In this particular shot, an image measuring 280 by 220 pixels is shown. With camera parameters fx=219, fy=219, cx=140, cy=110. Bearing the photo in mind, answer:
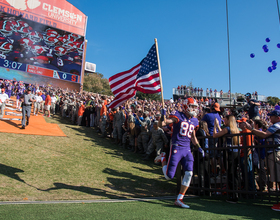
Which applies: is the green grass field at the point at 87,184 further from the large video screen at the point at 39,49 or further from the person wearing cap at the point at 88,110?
the large video screen at the point at 39,49

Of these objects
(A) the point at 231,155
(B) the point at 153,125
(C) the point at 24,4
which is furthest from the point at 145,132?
(C) the point at 24,4

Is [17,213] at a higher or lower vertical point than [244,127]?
lower

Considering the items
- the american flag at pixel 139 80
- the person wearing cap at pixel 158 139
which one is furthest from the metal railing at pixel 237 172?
the person wearing cap at pixel 158 139

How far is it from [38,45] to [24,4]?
1007 centimetres

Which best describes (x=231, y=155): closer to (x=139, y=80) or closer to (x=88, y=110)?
(x=139, y=80)

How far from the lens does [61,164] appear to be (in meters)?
7.73

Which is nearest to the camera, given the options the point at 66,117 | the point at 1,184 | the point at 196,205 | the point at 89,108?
the point at 196,205

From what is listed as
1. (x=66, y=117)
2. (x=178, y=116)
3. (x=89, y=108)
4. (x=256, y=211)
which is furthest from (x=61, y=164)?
(x=66, y=117)

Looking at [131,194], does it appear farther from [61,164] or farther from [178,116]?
[61,164]

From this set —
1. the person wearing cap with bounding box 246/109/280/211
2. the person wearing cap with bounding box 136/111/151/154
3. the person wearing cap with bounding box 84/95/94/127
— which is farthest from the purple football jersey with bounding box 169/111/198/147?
the person wearing cap with bounding box 84/95/94/127

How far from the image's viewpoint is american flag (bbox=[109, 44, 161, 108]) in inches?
271

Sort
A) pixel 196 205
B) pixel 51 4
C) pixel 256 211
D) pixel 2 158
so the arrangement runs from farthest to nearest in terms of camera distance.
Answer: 1. pixel 51 4
2. pixel 2 158
3. pixel 196 205
4. pixel 256 211

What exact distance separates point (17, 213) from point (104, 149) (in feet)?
23.2

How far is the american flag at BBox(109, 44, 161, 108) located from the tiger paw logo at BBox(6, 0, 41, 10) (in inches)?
1673
